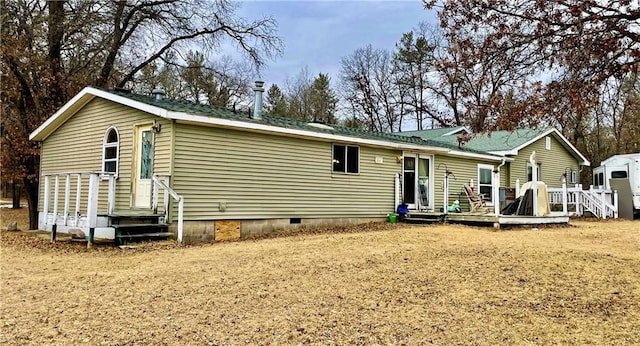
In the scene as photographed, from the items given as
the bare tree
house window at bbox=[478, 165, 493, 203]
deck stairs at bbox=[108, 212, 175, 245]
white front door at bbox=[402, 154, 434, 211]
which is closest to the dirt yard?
deck stairs at bbox=[108, 212, 175, 245]

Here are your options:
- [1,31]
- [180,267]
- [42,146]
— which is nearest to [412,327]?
[180,267]

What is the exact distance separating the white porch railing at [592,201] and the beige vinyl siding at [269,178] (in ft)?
26.1

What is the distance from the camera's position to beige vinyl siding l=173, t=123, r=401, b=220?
9.41 meters

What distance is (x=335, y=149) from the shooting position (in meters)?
12.1

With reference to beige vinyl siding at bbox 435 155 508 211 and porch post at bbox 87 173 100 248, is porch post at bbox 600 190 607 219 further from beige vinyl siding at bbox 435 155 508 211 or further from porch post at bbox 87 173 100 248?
porch post at bbox 87 173 100 248

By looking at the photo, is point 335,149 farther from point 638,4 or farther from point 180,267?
point 638,4

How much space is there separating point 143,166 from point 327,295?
20.8ft

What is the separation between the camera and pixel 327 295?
16.3 feet

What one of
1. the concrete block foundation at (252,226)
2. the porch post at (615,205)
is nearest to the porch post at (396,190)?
the concrete block foundation at (252,226)

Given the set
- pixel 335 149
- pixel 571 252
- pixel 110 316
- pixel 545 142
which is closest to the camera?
pixel 110 316

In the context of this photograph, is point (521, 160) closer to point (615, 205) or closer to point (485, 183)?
point (485, 183)

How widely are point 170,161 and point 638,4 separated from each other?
7.67 meters

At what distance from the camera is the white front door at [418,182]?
14.0 m

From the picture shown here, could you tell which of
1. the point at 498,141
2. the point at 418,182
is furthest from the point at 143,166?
the point at 498,141
